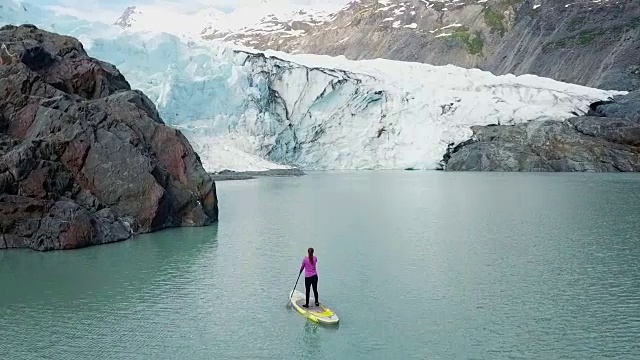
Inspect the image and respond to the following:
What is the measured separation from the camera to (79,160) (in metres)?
14.5

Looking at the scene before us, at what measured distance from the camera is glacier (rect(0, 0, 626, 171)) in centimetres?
3559

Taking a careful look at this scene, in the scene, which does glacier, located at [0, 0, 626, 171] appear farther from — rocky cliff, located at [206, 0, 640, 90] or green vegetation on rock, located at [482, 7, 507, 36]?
green vegetation on rock, located at [482, 7, 507, 36]

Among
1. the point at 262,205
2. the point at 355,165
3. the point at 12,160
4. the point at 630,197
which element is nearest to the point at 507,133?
the point at 355,165

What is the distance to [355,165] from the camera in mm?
40312

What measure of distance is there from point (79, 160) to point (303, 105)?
25.2 meters

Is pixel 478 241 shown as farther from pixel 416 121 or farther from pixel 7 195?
pixel 416 121

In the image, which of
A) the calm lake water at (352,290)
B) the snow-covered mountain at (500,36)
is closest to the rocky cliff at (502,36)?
the snow-covered mountain at (500,36)

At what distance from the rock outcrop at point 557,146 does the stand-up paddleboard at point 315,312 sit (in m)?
31.3

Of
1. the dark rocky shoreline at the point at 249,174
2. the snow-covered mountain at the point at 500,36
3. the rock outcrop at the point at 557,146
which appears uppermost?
the snow-covered mountain at the point at 500,36

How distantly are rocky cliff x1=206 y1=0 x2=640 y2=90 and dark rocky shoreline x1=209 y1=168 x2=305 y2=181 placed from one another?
28551 mm

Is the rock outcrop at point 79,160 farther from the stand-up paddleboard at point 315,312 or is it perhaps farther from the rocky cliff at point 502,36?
the rocky cliff at point 502,36

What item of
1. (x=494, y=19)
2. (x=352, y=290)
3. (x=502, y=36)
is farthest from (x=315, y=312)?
(x=494, y=19)

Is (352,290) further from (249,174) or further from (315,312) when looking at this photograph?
(249,174)

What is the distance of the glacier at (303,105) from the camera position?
3559 centimetres
